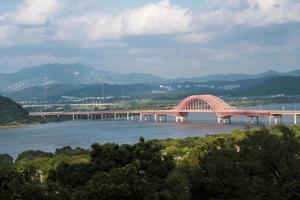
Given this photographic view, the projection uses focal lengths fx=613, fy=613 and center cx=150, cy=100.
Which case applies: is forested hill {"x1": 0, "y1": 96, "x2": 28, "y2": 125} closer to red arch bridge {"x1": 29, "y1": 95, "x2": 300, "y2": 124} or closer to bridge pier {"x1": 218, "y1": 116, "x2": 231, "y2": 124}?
red arch bridge {"x1": 29, "y1": 95, "x2": 300, "y2": 124}

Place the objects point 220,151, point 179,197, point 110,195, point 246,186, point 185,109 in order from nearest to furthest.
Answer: point 110,195
point 179,197
point 246,186
point 220,151
point 185,109

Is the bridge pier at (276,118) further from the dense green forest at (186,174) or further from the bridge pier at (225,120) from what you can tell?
the dense green forest at (186,174)

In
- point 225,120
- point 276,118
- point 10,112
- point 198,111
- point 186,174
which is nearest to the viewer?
point 186,174

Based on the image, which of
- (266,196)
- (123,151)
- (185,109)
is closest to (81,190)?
(123,151)

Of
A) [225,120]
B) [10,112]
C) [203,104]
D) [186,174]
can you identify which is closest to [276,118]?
[225,120]

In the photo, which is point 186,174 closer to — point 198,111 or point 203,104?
point 198,111

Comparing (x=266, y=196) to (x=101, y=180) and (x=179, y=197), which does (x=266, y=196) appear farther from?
(x=101, y=180)

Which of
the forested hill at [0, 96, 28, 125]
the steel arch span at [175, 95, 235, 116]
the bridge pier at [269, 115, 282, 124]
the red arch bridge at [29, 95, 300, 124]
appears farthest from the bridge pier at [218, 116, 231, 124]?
the forested hill at [0, 96, 28, 125]
